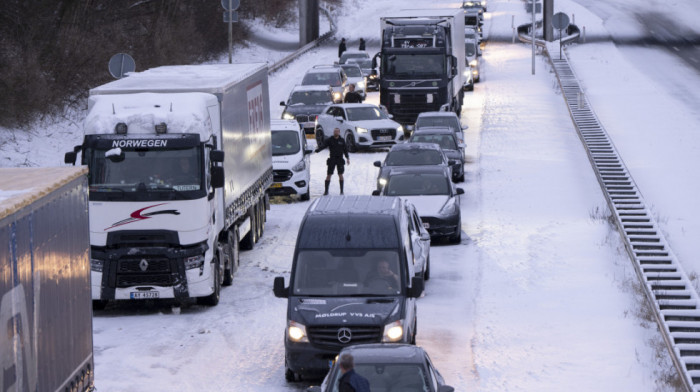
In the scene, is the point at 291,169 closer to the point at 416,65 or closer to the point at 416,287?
the point at 416,65

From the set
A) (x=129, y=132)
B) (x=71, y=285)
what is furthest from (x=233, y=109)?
(x=71, y=285)

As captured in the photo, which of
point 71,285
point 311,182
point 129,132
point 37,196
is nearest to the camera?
point 37,196

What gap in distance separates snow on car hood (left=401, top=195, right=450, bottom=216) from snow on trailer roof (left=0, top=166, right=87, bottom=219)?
13.5 metres

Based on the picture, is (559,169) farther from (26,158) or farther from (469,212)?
(26,158)

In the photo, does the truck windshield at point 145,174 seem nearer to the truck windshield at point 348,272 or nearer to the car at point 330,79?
the truck windshield at point 348,272

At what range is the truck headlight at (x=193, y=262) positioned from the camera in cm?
1902

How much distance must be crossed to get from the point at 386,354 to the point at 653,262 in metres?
12.6

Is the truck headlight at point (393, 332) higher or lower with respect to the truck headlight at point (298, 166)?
lower

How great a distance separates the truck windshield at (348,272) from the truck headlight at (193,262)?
3538 millimetres

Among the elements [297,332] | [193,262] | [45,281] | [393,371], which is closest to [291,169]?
[193,262]

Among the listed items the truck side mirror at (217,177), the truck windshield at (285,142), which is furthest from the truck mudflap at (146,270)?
the truck windshield at (285,142)

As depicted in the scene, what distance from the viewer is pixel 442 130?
112 feet

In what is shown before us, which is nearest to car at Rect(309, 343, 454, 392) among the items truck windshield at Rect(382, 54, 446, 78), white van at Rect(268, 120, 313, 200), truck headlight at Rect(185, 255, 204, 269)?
truck headlight at Rect(185, 255, 204, 269)

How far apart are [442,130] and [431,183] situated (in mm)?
8679
